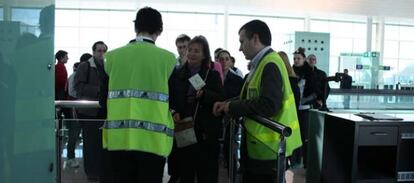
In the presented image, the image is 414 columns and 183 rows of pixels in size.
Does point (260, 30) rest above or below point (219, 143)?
above

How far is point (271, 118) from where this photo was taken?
82.7 inches

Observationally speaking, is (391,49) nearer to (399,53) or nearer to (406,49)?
(399,53)

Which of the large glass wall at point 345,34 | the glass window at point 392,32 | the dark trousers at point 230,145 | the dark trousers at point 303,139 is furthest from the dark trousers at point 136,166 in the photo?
the glass window at point 392,32

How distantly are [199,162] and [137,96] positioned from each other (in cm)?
91

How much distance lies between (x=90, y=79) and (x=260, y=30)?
226 centimetres

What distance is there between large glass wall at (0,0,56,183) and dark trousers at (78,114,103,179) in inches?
26.3

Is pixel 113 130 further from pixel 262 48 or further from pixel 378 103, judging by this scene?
pixel 378 103

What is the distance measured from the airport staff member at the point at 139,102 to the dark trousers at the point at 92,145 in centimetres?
84

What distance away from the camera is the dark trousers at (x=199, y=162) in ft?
8.87

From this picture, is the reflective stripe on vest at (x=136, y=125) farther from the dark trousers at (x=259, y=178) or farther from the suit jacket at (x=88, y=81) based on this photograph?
the suit jacket at (x=88, y=81)

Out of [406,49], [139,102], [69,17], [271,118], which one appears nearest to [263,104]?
[271,118]

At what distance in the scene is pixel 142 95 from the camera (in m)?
2.00

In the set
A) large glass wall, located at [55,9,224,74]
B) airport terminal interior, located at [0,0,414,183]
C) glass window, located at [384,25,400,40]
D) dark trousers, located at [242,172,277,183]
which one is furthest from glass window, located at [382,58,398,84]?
dark trousers, located at [242,172,277,183]

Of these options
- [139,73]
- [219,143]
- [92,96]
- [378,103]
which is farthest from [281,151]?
[378,103]
